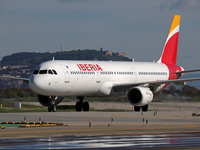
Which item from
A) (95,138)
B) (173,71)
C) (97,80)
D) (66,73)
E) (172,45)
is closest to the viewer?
(95,138)

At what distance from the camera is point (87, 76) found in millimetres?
43906

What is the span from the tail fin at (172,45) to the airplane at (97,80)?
74.1 inches

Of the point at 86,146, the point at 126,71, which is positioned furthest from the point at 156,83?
the point at 86,146

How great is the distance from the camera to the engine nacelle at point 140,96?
43.5m

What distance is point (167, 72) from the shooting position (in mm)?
52156

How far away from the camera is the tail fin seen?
180 feet

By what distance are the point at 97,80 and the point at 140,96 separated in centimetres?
410

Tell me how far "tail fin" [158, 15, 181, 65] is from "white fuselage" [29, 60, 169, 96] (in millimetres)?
3344

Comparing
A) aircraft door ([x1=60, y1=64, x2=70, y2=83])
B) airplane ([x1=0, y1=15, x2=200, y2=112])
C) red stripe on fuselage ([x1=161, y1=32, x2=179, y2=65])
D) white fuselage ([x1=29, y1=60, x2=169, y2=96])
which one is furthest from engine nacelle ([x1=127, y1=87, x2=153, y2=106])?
red stripe on fuselage ([x1=161, y1=32, x2=179, y2=65])

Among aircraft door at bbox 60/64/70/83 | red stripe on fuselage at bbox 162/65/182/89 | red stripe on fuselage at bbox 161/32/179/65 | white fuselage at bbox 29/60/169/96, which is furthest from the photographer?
red stripe on fuselage at bbox 161/32/179/65

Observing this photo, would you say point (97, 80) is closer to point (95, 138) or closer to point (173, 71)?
point (173, 71)

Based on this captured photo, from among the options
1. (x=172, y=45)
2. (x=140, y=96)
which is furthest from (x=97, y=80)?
(x=172, y=45)

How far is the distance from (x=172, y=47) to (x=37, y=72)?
1980cm

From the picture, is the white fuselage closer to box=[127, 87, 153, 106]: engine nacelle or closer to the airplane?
the airplane
